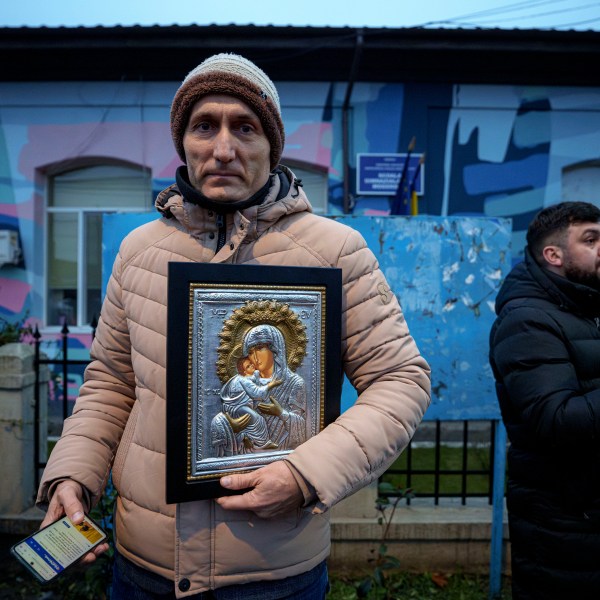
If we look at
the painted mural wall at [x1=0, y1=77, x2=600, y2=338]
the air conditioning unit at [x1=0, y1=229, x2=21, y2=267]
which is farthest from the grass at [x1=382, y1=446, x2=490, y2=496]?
the air conditioning unit at [x1=0, y1=229, x2=21, y2=267]

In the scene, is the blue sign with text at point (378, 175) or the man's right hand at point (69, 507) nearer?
the man's right hand at point (69, 507)

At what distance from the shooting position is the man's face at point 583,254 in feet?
5.98

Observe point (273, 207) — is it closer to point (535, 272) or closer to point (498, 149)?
point (535, 272)

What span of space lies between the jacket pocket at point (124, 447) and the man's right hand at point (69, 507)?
3.6 inches

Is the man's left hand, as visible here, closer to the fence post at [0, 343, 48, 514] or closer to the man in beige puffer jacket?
the man in beige puffer jacket

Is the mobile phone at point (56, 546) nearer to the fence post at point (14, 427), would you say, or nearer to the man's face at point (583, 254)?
the man's face at point (583, 254)

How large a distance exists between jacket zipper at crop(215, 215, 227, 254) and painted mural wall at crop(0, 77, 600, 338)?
5292 mm

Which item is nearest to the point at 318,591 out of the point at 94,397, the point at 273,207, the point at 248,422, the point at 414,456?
the point at 248,422

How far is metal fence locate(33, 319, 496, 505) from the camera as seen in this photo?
327cm

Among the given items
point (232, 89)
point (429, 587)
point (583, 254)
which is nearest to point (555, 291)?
point (583, 254)

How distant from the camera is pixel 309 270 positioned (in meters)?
1.12

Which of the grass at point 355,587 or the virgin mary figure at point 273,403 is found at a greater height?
the virgin mary figure at point 273,403

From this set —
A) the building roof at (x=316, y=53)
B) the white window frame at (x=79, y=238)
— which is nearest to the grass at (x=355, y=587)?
the white window frame at (x=79, y=238)

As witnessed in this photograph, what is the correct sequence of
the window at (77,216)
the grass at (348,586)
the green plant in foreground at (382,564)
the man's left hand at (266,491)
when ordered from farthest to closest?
the window at (77,216), the grass at (348,586), the green plant in foreground at (382,564), the man's left hand at (266,491)
